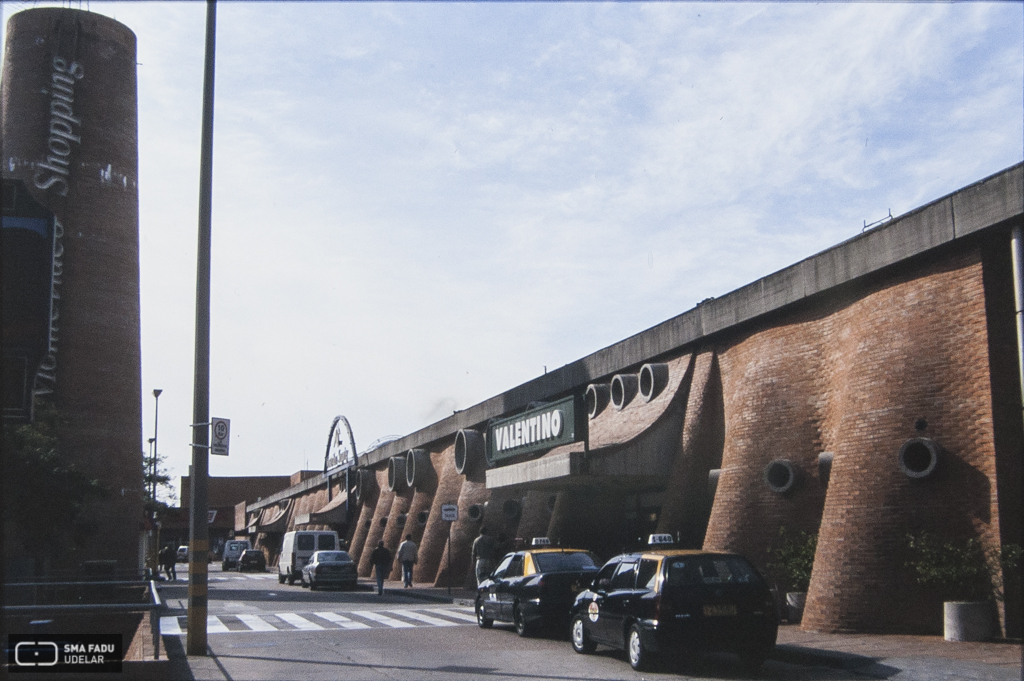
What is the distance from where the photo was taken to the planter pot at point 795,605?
55.2ft

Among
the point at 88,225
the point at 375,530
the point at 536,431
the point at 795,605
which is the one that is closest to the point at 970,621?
the point at 795,605

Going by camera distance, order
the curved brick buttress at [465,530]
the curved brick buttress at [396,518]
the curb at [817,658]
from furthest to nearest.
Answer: the curved brick buttress at [396,518] < the curved brick buttress at [465,530] < the curb at [817,658]

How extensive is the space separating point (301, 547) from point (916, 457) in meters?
30.3

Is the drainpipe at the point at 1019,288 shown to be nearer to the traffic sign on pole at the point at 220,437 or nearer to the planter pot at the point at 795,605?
the planter pot at the point at 795,605

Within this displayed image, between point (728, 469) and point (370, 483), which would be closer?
point (728, 469)

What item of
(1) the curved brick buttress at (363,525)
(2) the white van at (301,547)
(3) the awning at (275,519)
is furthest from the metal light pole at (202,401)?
(3) the awning at (275,519)

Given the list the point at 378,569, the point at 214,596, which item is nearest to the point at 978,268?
the point at 378,569

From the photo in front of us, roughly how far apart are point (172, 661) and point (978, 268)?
41.1 feet

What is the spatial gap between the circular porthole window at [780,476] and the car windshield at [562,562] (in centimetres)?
367

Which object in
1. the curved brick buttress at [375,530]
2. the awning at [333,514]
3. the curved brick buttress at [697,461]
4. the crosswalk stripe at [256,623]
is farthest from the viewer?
the awning at [333,514]

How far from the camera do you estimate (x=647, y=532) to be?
2419cm

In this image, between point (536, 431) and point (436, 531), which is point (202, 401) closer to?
Result: point (536, 431)

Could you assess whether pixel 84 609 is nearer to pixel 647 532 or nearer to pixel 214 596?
pixel 647 532

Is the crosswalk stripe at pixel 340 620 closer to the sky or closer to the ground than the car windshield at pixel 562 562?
closer to the ground
